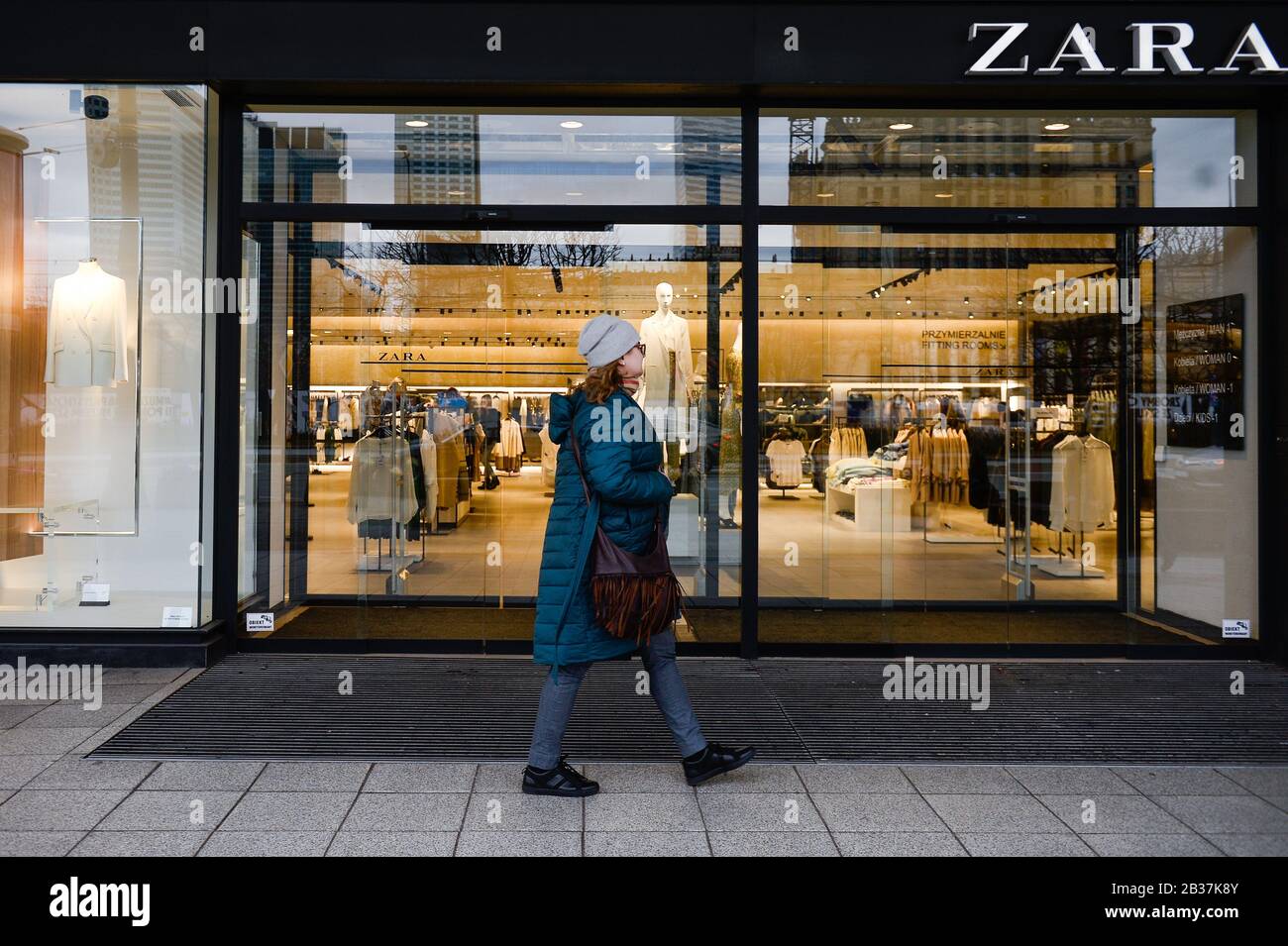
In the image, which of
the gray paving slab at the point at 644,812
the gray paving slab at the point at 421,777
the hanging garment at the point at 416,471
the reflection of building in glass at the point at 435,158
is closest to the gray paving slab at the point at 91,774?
the gray paving slab at the point at 421,777

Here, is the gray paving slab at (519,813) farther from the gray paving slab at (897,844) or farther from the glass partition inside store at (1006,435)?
the glass partition inside store at (1006,435)

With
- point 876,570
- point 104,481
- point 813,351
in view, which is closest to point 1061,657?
point 876,570

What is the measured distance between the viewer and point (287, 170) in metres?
6.39

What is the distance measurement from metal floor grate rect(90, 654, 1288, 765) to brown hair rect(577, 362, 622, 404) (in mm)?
1649

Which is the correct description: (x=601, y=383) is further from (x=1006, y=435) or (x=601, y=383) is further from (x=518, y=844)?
(x=1006, y=435)

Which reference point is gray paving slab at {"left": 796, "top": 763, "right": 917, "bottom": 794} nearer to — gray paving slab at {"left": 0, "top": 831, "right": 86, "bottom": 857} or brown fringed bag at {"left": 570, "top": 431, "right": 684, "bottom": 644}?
brown fringed bag at {"left": 570, "top": 431, "right": 684, "bottom": 644}

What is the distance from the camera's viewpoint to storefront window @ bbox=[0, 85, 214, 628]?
6172 mm

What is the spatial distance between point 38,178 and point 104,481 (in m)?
2.00

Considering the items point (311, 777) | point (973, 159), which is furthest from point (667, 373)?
point (311, 777)

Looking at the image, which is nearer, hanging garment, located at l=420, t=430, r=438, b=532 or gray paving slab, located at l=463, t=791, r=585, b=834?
gray paving slab, located at l=463, t=791, r=585, b=834

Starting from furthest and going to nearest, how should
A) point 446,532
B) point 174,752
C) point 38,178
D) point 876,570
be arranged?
point 876,570
point 446,532
point 38,178
point 174,752

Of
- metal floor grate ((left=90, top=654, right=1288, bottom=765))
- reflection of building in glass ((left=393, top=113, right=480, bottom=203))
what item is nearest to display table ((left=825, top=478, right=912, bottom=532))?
metal floor grate ((left=90, top=654, right=1288, bottom=765))

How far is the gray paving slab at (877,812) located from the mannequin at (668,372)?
346 centimetres
